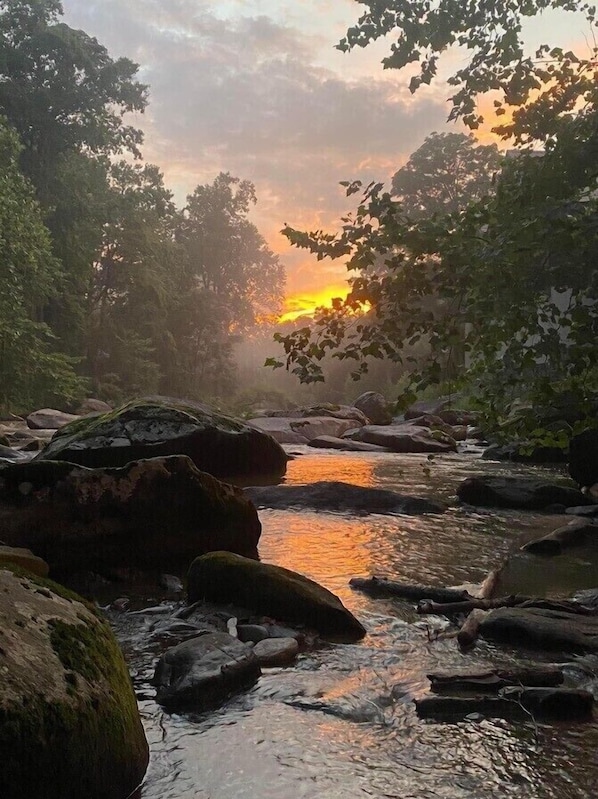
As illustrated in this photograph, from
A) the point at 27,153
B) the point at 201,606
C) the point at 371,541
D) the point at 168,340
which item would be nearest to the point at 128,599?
the point at 201,606

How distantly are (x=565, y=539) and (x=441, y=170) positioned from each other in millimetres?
55104

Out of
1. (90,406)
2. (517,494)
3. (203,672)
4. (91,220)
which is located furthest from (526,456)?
(91,220)

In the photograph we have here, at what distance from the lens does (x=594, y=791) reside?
2.49 metres

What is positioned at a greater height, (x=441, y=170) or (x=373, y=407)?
(x=441, y=170)

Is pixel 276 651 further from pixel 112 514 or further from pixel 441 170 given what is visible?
pixel 441 170

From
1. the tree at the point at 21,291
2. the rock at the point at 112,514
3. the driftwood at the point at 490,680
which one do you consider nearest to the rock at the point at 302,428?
the tree at the point at 21,291

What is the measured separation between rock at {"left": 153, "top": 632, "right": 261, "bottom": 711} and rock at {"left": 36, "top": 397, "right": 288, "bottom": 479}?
6619 mm

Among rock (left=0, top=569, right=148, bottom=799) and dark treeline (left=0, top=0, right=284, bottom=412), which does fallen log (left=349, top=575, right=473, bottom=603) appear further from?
dark treeline (left=0, top=0, right=284, bottom=412)

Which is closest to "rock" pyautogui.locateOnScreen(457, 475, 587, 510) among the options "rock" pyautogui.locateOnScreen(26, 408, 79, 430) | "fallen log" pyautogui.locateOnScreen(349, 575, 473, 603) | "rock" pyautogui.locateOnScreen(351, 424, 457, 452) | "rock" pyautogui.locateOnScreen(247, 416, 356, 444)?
"fallen log" pyautogui.locateOnScreen(349, 575, 473, 603)

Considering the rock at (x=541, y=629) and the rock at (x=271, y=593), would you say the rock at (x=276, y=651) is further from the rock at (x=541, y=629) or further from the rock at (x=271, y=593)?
the rock at (x=541, y=629)

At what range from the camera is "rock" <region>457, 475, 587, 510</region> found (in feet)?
29.7

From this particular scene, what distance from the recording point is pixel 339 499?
9070 mm

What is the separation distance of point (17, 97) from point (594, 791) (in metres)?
43.0

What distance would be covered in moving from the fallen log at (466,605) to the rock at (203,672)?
150 cm
